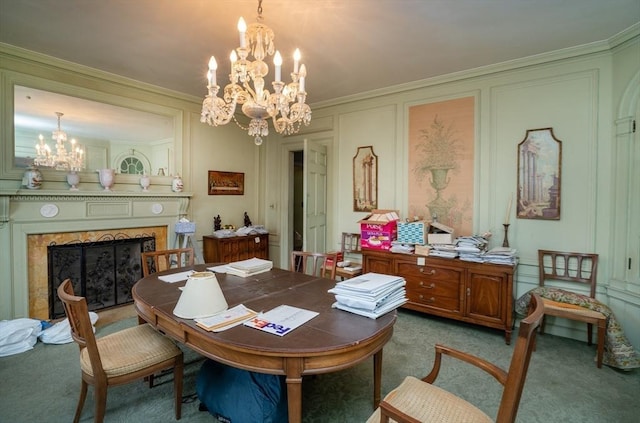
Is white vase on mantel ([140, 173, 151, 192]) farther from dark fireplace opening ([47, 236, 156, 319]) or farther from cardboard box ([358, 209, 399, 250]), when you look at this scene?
cardboard box ([358, 209, 399, 250])

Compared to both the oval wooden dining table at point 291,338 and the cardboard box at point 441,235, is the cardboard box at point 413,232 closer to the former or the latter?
the cardboard box at point 441,235

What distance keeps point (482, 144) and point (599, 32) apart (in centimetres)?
126

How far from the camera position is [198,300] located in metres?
1.54

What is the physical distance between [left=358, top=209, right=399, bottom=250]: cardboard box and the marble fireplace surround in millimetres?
2744

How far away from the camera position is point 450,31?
2.62 metres

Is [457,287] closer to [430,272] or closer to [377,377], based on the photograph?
[430,272]

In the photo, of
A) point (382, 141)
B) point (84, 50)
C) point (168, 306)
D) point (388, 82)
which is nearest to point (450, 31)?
point (388, 82)

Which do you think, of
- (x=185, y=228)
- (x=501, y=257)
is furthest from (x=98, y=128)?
(x=501, y=257)

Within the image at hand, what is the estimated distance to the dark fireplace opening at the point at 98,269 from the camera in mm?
3289

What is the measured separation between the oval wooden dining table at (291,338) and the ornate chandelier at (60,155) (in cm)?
233

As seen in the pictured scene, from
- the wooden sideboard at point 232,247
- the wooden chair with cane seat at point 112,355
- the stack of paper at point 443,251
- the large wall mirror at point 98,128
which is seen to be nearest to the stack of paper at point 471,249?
the stack of paper at point 443,251

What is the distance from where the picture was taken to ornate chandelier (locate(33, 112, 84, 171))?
313 centimetres

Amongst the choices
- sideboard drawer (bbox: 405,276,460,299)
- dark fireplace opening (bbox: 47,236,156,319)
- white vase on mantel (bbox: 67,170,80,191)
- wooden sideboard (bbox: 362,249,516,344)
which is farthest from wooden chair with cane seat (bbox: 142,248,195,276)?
sideboard drawer (bbox: 405,276,460,299)

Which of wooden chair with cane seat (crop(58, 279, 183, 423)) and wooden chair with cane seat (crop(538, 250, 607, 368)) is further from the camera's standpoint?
wooden chair with cane seat (crop(538, 250, 607, 368))
